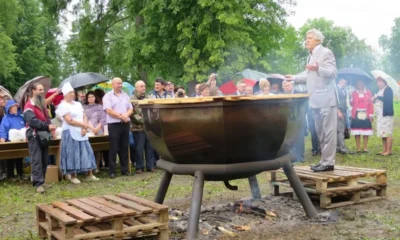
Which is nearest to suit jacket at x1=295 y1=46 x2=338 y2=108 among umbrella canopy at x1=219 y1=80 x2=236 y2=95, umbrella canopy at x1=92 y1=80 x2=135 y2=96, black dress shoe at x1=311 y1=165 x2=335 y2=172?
black dress shoe at x1=311 y1=165 x2=335 y2=172

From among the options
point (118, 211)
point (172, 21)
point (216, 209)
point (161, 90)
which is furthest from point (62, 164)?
point (172, 21)

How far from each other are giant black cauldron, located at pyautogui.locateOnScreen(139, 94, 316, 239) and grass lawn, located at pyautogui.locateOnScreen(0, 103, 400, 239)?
699mm

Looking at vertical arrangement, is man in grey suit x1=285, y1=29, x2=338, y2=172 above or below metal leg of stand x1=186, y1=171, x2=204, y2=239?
above

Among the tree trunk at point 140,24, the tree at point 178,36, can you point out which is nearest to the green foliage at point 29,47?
the tree at point 178,36

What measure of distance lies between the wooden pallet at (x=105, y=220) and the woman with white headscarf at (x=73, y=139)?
12.5 ft

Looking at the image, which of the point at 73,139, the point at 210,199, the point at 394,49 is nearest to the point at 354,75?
the point at 210,199

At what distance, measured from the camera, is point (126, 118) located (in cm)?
942

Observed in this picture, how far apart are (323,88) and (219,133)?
196cm

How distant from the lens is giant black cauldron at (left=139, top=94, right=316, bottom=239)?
15.3 feet

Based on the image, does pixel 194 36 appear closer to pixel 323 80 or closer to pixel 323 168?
pixel 323 168

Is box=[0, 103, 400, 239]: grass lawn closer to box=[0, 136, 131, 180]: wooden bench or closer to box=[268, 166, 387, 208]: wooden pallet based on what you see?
box=[268, 166, 387, 208]: wooden pallet

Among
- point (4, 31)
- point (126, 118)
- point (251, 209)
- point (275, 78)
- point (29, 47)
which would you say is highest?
point (4, 31)

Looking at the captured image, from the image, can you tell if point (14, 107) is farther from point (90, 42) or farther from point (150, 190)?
point (90, 42)

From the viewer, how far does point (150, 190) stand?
26.1ft
